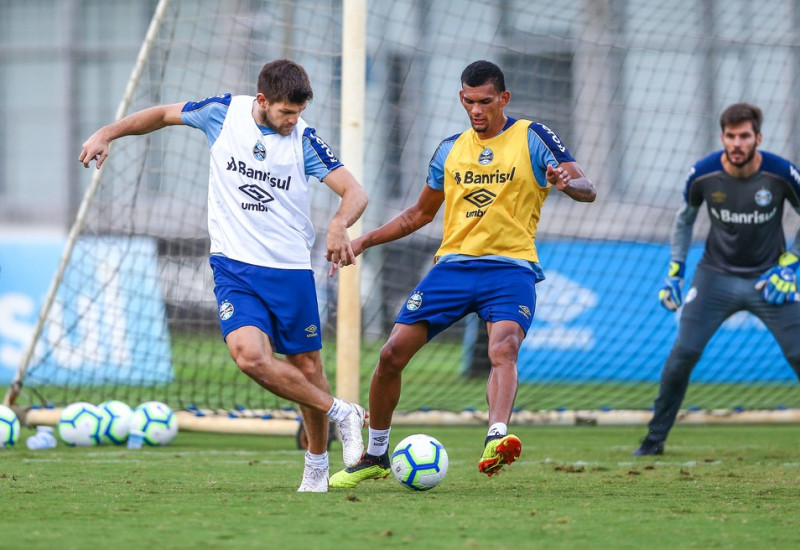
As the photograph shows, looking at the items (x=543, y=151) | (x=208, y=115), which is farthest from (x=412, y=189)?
(x=208, y=115)

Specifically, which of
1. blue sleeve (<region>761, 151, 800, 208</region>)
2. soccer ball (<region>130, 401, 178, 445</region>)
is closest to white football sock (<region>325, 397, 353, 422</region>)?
soccer ball (<region>130, 401, 178, 445</region>)

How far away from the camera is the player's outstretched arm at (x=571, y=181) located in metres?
5.48

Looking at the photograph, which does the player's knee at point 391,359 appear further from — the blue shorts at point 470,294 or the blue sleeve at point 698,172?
the blue sleeve at point 698,172

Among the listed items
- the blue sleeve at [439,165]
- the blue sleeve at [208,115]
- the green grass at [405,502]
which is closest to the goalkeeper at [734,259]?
the green grass at [405,502]

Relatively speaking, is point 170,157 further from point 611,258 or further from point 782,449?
point 782,449

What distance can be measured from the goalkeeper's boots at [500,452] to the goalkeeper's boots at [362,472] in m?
0.80

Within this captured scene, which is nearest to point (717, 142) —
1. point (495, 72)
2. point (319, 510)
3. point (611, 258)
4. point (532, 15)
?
point (611, 258)

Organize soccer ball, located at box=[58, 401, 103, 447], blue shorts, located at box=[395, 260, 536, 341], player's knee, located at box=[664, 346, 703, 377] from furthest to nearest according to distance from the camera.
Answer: soccer ball, located at box=[58, 401, 103, 447], player's knee, located at box=[664, 346, 703, 377], blue shorts, located at box=[395, 260, 536, 341]

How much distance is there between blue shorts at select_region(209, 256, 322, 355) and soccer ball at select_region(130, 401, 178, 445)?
9.39ft

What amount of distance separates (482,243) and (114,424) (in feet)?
11.2

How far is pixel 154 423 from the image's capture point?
815 cm

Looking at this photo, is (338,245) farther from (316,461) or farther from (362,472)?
(362,472)

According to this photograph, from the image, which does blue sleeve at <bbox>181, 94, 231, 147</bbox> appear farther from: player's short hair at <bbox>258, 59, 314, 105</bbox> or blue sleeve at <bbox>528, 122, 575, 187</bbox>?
blue sleeve at <bbox>528, 122, 575, 187</bbox>

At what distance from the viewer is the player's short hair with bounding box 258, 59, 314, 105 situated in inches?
211
